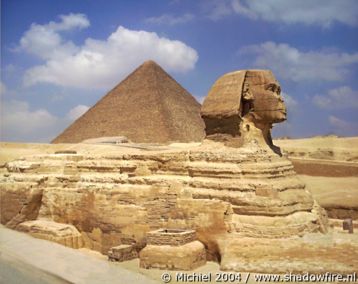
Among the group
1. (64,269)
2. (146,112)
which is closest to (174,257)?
(64,269)

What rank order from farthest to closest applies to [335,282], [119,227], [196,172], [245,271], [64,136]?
1. [64,136]
2. [119,227]
3. [196,172]
4. [245,271]
5. [335,282]

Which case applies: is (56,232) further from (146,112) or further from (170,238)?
(146,112)

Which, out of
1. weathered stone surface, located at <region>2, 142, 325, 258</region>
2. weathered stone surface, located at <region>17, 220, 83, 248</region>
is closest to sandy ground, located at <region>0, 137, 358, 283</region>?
weathered stone surface, located at <region>17, 220, 83, 248</region>

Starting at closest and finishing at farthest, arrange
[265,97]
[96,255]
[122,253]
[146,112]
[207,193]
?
1. [207,193]
2. [122,253]
3. [265,97]
4. [96,255]
5. [146,112]

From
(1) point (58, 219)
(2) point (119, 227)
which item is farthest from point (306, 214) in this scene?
(1) point (58, 219)

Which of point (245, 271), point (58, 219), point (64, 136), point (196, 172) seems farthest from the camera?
point (64, 136)

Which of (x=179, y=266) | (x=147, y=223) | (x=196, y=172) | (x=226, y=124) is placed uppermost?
(x=226, y=124)

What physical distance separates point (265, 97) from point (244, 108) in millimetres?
537

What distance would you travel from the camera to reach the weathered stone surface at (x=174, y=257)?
905 cm

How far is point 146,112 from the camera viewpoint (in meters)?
22.5

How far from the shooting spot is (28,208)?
43.5ft

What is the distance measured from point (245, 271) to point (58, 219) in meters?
6.69

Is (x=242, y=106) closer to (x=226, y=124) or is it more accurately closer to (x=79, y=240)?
(x=226, y=124)

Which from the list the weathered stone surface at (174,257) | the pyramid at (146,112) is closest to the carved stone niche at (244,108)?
the weathered stone surface at (174,257)
